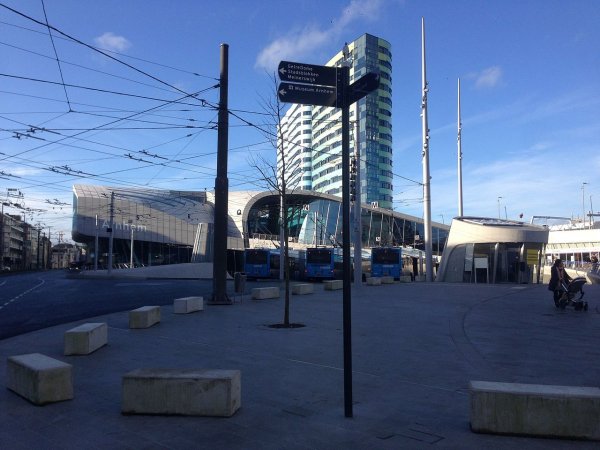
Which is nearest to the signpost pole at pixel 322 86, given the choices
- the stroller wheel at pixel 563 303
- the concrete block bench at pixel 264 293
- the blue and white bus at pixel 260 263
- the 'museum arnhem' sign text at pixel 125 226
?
the stroller wheel at pixel 563 303

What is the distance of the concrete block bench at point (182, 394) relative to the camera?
5.37 m

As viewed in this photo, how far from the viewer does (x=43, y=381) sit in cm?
587

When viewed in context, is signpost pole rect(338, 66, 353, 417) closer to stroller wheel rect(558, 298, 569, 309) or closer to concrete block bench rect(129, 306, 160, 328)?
concrete block bench rect(129, 306, 160, 328)

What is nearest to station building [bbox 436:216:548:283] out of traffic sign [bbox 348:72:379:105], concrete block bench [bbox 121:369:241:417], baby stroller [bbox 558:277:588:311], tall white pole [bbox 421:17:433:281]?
tall white pole [bbox 421:17:433:281]

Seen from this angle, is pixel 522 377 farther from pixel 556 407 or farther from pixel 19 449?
pixel 19 449

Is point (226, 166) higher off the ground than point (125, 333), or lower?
higher

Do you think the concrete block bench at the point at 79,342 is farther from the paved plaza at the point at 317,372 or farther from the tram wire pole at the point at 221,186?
the tram wire pole at the point at 221,186

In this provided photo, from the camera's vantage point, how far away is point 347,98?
5.73 metres

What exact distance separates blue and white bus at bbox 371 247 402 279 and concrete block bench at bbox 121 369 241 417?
1464 inches

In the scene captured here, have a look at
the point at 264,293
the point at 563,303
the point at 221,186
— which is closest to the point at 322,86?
the point at 221,186

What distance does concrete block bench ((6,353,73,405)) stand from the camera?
19.3 feet

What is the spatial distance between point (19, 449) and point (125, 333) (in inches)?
278

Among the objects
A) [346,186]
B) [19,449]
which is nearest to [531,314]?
[346,186]

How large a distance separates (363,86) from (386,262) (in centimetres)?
3728
